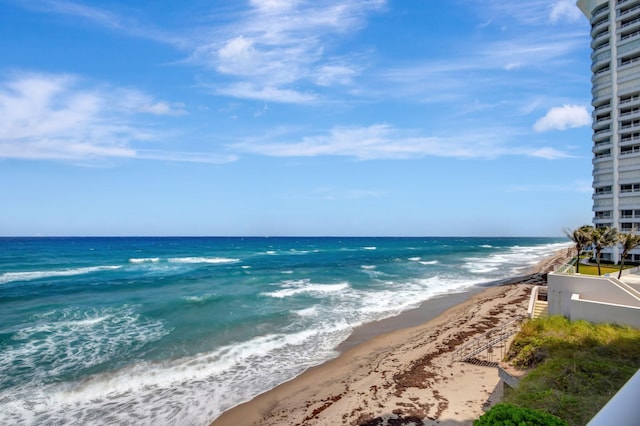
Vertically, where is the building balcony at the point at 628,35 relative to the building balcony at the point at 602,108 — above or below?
above

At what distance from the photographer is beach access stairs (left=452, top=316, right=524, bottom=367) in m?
17.8

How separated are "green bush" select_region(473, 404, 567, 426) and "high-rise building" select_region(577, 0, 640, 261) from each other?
37.5 m

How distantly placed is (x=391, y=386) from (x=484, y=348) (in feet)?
18.9

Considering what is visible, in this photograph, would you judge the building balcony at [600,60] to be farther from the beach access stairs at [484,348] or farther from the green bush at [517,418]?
the green bush at [517,418]

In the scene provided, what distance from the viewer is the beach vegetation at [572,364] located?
10.9 m

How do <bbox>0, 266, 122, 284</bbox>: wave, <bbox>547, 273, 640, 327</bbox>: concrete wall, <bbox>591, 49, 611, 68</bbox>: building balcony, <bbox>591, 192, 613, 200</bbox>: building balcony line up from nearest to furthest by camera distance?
<bbox>547, 273, 640, 327</bbox>: concrete wall < <bbox>591, 192, 613, 200</bbox>: building balcony < <bbox>591, 49, 611, 68</bbox>: building balcony < <bbox>0, 266, 122, 284</bbox>: wave

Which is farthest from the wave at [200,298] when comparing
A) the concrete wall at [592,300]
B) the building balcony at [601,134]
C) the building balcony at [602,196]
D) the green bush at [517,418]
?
the building balcony at [601,134]

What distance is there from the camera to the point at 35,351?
20797mm

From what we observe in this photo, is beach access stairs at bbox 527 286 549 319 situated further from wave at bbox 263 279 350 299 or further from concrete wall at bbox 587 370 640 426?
concrete wall at bbox 587 370 640 426

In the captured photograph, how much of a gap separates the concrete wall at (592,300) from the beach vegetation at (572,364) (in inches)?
23.1

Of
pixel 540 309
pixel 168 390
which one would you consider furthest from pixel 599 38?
pixel 168 390

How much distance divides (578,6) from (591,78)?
33.9ft

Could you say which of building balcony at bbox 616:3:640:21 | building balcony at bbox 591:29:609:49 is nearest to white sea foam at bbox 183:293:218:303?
building balcony at bbox 591:29:609:49

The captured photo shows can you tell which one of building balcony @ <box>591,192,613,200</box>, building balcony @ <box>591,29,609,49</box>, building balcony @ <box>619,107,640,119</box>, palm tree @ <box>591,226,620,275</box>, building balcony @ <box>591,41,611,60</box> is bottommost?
palm tree @ <box>591,226,620,275</box>
